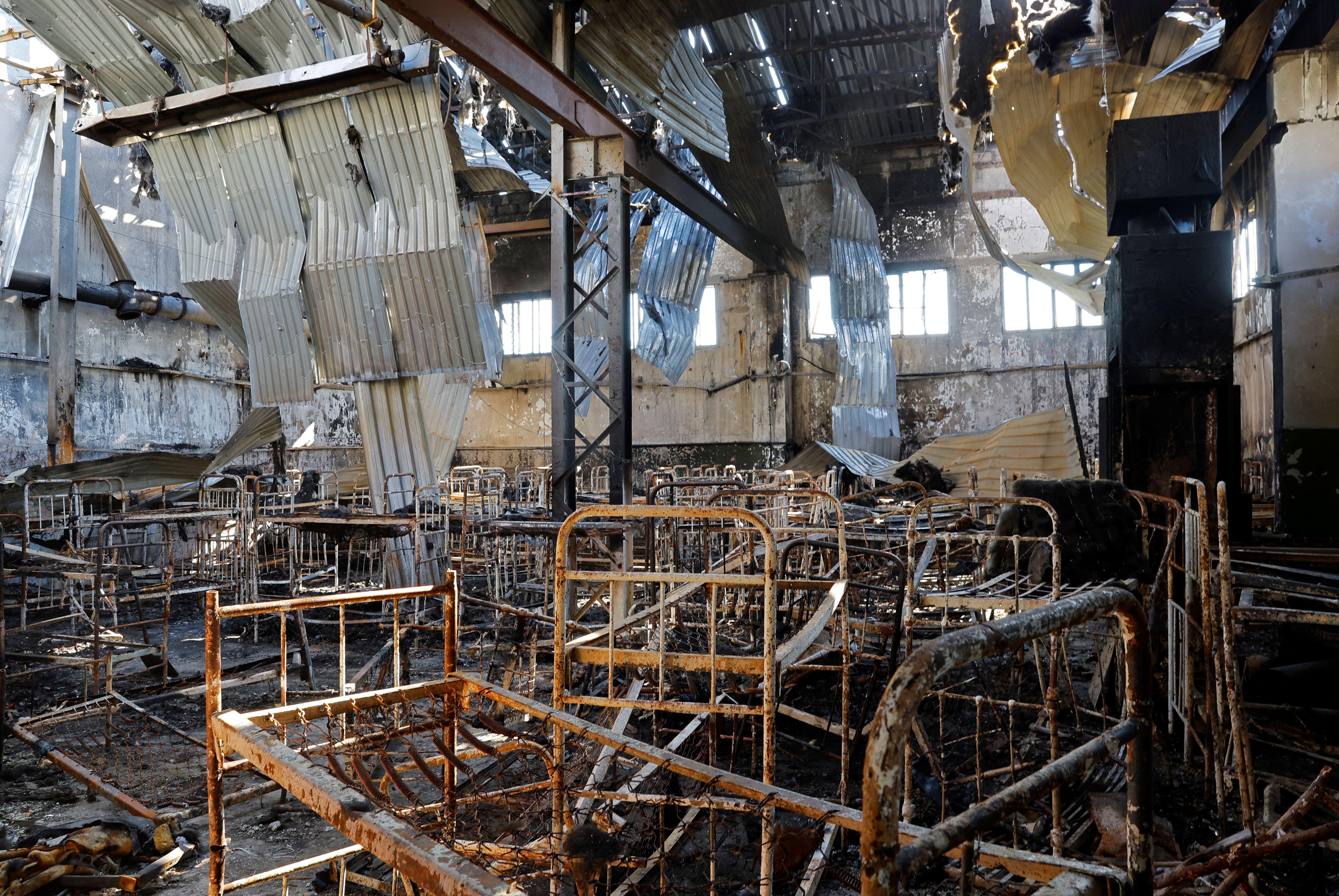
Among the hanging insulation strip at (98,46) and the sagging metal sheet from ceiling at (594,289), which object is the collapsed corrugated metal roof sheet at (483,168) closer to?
the sagging metal sheet from ceiling at (594,289)

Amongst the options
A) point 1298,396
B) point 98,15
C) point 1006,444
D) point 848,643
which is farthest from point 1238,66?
point 98,15

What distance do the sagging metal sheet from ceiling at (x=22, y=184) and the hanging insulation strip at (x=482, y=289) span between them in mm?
7881

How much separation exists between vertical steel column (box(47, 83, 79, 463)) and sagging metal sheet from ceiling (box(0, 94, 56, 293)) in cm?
18

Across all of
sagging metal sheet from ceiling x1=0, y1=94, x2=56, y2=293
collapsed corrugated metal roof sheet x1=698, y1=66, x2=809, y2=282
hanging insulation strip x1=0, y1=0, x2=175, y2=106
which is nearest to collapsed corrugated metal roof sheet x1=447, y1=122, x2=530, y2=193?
collapsed corrugated metal roof sheet x1=698, y1=66, x2=809, y2=282

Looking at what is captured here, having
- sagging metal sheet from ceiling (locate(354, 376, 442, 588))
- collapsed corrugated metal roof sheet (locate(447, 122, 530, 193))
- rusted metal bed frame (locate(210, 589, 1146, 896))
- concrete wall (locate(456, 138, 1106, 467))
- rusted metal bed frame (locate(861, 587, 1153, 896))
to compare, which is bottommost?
rusted metal bed frame (locate(210, 589, 1146, 896))

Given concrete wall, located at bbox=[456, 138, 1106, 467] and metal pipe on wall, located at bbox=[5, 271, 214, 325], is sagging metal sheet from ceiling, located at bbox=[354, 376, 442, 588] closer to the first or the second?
metal pipe on wall, located at bbox=[5, 271, 214, 325]

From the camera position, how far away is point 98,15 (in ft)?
32.8

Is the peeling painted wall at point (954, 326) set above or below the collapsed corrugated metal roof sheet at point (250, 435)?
above

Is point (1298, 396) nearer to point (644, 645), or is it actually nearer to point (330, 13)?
point (644, 645)

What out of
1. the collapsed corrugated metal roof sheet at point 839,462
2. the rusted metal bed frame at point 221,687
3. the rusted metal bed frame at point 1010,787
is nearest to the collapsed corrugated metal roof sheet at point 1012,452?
the collapsed corrugated metal roof sheet at point 839,462

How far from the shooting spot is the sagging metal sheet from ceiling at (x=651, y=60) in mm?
9359

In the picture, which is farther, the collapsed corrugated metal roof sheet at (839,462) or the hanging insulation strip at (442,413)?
the collapsed corrugated metal roof sheet at (839,462)

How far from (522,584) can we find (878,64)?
12.9m

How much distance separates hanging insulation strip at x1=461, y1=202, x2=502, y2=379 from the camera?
34.0 feet
